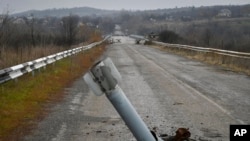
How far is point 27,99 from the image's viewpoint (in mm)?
11156

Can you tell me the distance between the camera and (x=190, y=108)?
10.2 m

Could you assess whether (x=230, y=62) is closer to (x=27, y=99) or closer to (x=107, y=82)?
(x=27, y=99)

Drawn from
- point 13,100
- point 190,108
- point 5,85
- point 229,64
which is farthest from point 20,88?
point 229,64

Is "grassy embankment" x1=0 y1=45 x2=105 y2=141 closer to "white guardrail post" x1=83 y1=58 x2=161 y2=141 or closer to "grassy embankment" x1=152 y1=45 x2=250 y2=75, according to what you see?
"white guardrail post" x1=83 y1=58 x2=161 y2=141

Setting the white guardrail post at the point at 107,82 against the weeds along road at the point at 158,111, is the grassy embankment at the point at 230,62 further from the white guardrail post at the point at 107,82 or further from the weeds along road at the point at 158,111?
the white guardrail post at the point at 107,82

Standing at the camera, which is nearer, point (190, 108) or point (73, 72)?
point (190, 108)

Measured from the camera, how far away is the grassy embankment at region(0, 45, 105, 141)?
27.0 feet

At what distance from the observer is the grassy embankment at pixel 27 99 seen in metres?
8.24

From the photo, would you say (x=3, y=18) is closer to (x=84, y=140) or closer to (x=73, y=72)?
(x=73, y=72)

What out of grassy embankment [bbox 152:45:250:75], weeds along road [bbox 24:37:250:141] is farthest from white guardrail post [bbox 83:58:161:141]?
grassy embankment [bbox 152:45:250:75]

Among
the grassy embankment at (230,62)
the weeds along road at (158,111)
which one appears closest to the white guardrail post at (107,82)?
the weeds along road at (158,111)

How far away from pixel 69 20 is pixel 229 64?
22058 mm

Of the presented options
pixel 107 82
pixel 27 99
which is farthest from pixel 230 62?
pixel 107 82

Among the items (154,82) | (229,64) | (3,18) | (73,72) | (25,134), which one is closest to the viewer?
(25,134)
